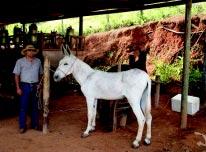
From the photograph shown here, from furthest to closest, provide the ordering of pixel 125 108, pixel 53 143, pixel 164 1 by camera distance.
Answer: pixel 164 1, pixel 125 108, pixel 53 143

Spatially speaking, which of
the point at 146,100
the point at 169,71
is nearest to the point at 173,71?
the point at 169,71

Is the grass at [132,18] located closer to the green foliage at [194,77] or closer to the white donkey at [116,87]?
the green foliage at [194,77]

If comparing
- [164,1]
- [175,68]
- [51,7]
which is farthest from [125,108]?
[175,68]

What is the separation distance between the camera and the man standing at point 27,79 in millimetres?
8281

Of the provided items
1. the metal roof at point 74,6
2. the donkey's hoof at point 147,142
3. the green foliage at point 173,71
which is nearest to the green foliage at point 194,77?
the green foliage at point 173,71

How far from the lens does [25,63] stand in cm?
829

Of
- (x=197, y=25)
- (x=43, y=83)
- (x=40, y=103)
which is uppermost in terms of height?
(x=197, y=25)

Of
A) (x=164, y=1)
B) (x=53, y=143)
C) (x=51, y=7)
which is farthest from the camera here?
(x=51, y=7)

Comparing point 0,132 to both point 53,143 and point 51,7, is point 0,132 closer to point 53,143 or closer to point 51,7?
point 53,143

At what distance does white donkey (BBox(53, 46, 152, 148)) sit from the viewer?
300 inches

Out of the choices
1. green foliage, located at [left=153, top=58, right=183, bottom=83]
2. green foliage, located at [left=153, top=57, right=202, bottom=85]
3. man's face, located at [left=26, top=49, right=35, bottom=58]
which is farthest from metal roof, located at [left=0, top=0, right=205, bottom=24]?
green foliage, located at [left=153, top=58, right=183, bottom=83]

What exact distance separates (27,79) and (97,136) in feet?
6.79

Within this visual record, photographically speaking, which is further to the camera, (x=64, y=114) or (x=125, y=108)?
(x=64, y=114)

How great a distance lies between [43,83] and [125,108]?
2.10 metres
